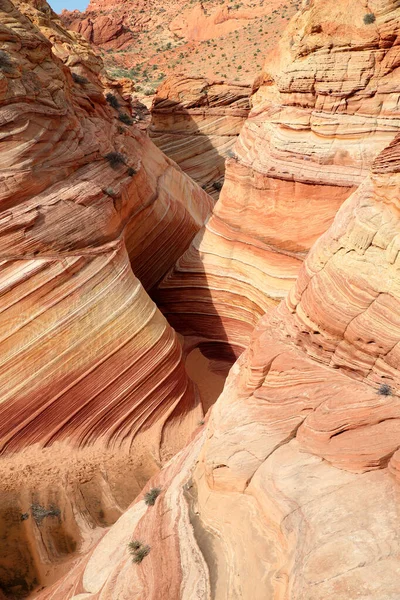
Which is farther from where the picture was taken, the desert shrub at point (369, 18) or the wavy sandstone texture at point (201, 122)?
the wavy sandstone texture at point (201, 122)

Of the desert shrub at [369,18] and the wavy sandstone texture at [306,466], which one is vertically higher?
the desert shrub at [369,18]

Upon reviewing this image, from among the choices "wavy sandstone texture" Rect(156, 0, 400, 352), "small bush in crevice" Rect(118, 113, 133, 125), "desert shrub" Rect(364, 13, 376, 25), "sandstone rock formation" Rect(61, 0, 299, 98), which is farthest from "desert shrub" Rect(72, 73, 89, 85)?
"sandstone rock formation" Rect(61, 0, 299, 98)

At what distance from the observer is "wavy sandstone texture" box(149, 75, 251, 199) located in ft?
70.3

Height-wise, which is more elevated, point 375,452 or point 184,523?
point 375,452

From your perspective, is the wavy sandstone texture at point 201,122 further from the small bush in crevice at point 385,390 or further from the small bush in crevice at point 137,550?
the small bush in crevice at point 137,550

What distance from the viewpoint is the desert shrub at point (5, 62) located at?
8.91 m

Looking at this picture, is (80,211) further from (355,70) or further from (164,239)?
(355,70)

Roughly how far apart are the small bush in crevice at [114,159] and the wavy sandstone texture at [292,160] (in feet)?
9.31

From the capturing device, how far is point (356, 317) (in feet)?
17.7

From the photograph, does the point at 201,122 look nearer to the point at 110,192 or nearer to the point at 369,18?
the point at 110,192

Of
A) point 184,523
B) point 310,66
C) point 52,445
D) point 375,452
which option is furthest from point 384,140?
point 52,445

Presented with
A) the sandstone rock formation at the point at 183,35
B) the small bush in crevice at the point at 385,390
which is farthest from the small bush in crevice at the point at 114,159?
the sandstone rock formation at the point at 183,35

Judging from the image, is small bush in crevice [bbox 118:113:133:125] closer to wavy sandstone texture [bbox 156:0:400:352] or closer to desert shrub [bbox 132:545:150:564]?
wavy sandstone texture [bbox 156:0:400:352]

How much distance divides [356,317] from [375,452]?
63.8 inches
